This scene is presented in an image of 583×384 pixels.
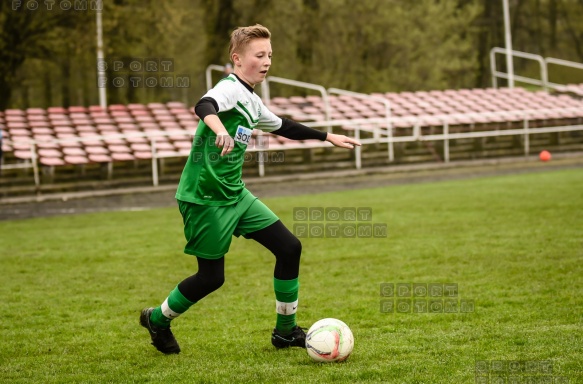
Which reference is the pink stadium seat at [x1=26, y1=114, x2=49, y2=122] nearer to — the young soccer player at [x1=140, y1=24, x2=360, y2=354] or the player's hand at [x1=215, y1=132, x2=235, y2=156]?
the young soccer player at [x1=140, y1=24, x2=360, y2=354]

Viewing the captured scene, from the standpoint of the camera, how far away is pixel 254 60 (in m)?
5.41

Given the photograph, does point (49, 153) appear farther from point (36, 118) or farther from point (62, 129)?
point (36, 118)

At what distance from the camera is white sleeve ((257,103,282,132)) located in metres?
5.78

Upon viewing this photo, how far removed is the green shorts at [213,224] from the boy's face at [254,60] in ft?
2.74

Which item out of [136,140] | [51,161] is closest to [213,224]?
[51,161]

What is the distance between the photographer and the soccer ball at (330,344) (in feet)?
17.2

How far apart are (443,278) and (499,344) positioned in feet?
8.85

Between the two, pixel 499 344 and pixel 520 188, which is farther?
pixel 520 188

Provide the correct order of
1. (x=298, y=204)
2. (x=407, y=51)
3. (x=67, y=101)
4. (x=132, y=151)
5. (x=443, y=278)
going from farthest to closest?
(x=407, y=51)
(x=67, y=101)
(x=132, y=151)
(x=298, y=204)
(x=443, y=278)

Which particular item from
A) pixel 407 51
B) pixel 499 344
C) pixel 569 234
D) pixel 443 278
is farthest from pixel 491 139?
pixel 499 344

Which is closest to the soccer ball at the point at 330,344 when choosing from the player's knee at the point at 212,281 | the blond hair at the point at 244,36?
the player's knee at the point at 212,281

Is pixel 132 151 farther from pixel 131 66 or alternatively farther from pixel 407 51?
pixel 407 51

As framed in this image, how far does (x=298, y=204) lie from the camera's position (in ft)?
52.3

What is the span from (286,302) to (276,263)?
30 cm
